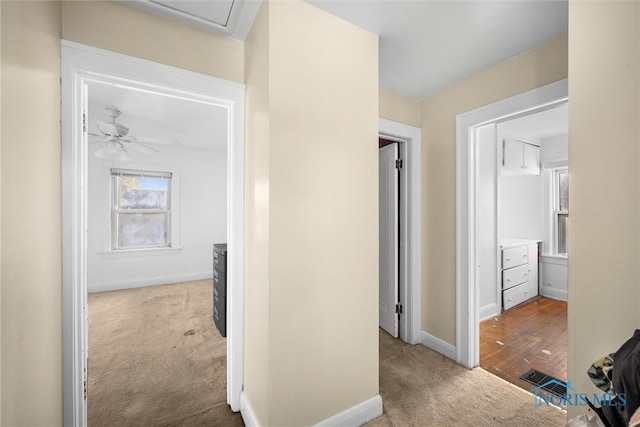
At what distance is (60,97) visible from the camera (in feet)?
4.29

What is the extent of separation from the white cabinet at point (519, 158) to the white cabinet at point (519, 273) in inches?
41.8

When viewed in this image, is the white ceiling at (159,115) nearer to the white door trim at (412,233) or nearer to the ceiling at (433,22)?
the ceiling at (433,22)

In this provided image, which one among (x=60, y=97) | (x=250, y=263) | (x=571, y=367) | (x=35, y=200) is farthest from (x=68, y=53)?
(x=571, y=367)

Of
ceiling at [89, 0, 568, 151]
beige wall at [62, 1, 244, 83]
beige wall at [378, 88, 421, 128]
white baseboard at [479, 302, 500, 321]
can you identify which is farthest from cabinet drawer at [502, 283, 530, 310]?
beige wall at [62, 1, 244, 83]

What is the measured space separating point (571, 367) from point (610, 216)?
0.61m

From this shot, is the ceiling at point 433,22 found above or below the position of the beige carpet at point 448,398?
above

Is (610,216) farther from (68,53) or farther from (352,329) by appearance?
(68,53)

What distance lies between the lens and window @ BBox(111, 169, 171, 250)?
4.47m

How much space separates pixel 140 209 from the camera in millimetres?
4652

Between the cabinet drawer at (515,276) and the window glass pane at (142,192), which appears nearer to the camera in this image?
the cabinet drawer at (515,276)

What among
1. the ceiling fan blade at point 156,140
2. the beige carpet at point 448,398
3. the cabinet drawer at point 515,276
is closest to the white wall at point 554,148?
the cabinet drawer at point 515,276

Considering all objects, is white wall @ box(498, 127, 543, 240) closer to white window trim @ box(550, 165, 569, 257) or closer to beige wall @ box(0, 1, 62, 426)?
white window trim @ box(550, 165, 569, 257)

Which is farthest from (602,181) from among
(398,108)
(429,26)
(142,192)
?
(142,192)

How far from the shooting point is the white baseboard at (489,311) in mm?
3211
